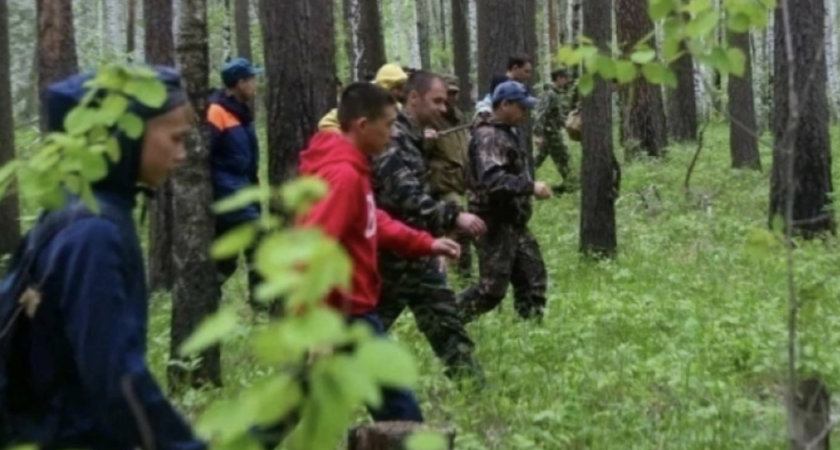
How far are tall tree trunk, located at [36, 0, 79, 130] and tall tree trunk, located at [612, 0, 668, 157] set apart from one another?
11.2m

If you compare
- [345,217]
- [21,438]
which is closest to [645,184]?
[345,217]

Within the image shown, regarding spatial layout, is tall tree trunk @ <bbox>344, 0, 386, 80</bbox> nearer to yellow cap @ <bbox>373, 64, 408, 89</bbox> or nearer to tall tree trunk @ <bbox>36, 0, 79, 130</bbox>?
tall tree trunk @ <bbox>36, 0, 79, 130</bbox>

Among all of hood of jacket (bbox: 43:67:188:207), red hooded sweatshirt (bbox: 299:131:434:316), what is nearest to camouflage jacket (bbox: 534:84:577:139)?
red hooded sweatshirt (bbox: 299:131:434:316)

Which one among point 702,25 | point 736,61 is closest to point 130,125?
point 702,25

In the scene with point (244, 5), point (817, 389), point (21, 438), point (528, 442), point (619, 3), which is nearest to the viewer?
point (21, 438)

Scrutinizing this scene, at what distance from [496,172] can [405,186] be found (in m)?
2.05

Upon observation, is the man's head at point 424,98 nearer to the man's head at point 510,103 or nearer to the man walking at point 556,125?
the man's head at point 510,103

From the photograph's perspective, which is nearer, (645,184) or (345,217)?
(345,217)

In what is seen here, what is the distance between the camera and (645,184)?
65.8ft

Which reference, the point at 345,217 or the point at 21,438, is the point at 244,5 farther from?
the point at 21,438

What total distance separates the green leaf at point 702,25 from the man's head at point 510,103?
5685 mm

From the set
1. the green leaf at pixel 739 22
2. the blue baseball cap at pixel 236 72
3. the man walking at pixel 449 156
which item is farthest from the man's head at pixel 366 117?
the man walking at pixel 449 156

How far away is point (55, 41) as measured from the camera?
13.2m

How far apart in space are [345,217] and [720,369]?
3.64 meters
